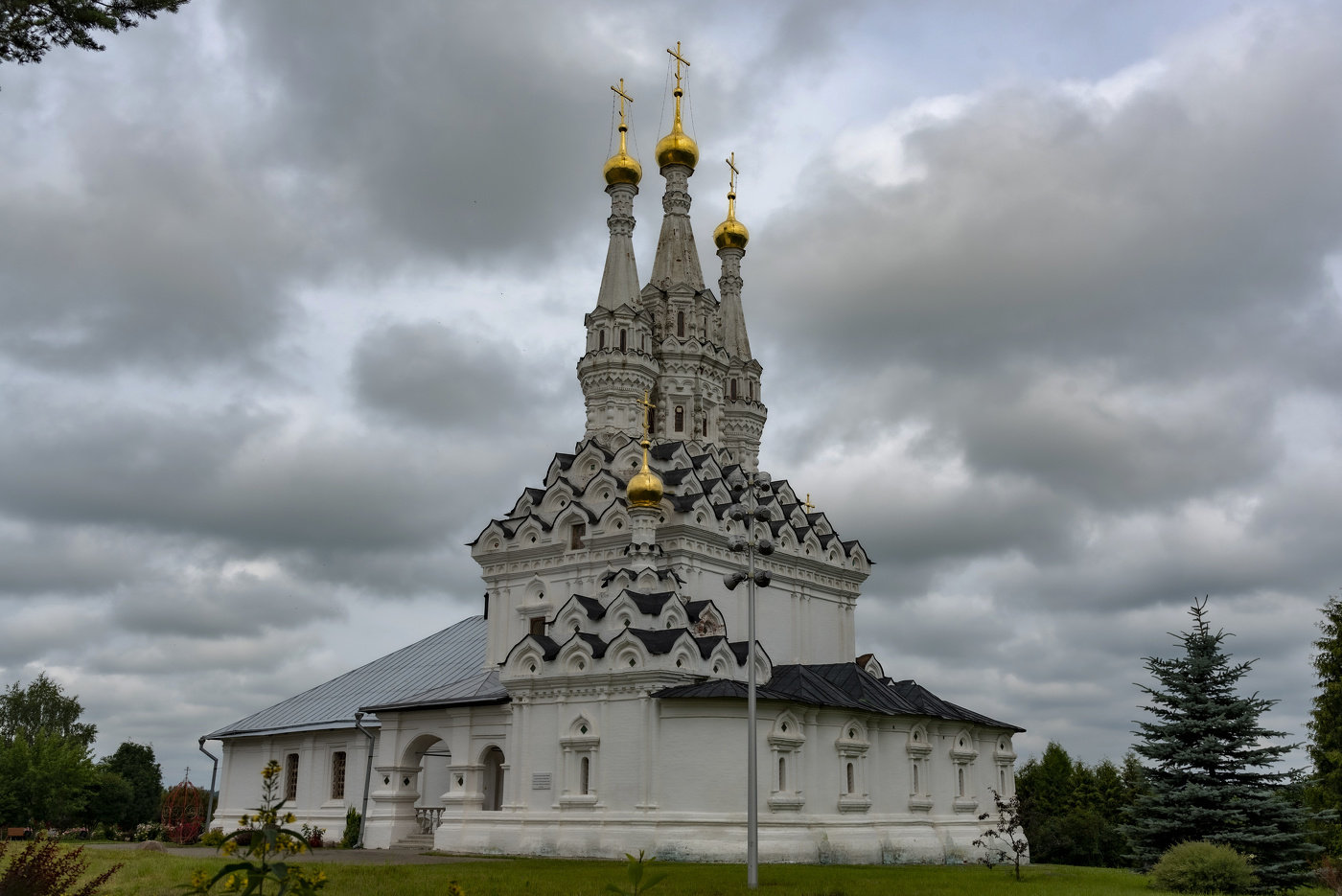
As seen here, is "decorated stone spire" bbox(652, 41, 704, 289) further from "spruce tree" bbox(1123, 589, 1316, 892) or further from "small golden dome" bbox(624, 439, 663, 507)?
"spruce tree" bbox(1123, 589, 1316, 892)

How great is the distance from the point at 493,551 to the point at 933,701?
12.2 metres

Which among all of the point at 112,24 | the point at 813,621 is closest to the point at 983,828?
the point at 813,621

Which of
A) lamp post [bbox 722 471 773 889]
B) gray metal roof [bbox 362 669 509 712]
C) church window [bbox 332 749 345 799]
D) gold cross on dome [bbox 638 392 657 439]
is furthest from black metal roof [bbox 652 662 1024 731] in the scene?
church window [bbox 332 749 345 799]

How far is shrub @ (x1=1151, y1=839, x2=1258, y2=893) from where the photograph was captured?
52.2 ft

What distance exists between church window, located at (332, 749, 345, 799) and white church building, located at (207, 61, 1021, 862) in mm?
50

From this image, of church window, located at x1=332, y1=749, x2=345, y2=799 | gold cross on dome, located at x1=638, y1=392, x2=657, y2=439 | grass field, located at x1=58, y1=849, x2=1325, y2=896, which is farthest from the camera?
church window, located at x1=332, y1=749, x2=345, y2=799

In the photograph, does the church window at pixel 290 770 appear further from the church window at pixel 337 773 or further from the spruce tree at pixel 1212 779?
the spruce tree at pixel 1212 779

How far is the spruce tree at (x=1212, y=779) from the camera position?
674 inches

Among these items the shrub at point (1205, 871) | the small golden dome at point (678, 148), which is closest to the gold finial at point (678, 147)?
the small golden dome at point (678, 148)

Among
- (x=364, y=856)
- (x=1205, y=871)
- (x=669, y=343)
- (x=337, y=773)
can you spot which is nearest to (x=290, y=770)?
(x=337, y=773)

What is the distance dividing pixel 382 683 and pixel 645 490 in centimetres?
1200

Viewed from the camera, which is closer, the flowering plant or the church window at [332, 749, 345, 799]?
the flowering plant

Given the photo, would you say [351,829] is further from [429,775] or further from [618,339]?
[618,339]

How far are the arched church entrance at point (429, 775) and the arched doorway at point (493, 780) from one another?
957mm
